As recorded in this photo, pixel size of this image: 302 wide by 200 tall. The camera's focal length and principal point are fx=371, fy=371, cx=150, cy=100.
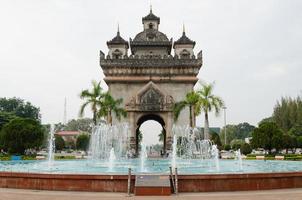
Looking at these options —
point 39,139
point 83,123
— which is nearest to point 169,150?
point 39,139

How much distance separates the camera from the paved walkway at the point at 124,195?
1071cm

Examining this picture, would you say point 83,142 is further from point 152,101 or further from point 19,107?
point 152,101

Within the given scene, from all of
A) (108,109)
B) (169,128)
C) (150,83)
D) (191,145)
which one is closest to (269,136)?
(191,145)

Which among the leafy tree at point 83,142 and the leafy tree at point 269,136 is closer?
the leafy tree at point 269,136

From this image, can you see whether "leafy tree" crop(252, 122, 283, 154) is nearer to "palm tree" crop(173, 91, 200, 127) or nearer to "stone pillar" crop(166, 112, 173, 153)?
"palm tree" crop(173, 91, 200, 127)

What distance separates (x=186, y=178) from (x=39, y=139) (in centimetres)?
4093

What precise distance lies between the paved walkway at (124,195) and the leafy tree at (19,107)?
79948 millimetres

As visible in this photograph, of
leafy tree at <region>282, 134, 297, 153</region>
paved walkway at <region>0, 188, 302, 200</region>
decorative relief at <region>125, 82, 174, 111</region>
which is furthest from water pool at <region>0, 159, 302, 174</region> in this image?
leafy tree at <region>282, 134, 297, 153</region>

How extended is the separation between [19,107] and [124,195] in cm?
8255

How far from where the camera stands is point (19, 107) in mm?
88375

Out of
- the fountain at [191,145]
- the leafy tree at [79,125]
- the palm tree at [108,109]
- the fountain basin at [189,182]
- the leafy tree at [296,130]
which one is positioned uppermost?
the leafy tree at [79,125]

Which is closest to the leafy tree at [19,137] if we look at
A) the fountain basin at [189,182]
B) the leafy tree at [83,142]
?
the leafy tree at [83,142]

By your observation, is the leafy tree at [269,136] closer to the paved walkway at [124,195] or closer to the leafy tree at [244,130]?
the paved walkway at [124,195]

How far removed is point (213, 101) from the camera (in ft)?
127
